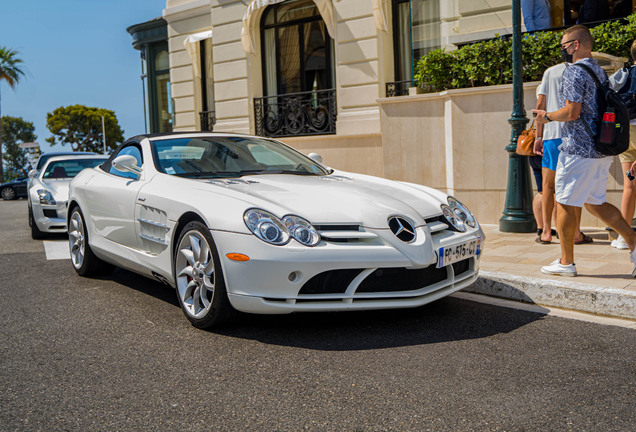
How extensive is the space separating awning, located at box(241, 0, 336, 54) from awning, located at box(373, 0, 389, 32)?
123 cm

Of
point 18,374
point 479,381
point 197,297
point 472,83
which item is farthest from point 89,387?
point 472,83

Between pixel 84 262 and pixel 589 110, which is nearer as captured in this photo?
pixel 589 110

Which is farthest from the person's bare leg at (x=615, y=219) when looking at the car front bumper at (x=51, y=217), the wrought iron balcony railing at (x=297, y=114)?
the wrought iron balcony railing at (x=297, y=114)

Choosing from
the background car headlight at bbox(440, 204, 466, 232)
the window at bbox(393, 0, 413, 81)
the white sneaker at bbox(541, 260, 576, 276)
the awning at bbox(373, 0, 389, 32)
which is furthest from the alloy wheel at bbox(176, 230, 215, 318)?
the window at bbox(393, 0, 413, 81)

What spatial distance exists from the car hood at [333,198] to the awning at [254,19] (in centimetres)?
936

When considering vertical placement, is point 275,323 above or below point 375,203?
below

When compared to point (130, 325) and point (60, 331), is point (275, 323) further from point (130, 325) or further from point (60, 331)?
point (60, 331)

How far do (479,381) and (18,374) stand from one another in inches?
93.2

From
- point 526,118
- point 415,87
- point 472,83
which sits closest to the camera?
point 526,118

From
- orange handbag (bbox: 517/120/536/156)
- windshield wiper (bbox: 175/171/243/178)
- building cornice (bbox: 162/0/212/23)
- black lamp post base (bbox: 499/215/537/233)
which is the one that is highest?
building cornice (bbox: 162/0/212/23)

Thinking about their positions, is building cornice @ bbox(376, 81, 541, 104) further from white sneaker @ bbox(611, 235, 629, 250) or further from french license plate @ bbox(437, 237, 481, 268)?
french license plate @ bbox(437, 237, 481, 268)

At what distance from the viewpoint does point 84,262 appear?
5.97 meters

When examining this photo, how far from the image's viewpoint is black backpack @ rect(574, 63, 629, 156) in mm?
4711

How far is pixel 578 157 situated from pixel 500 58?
14.4 feet
